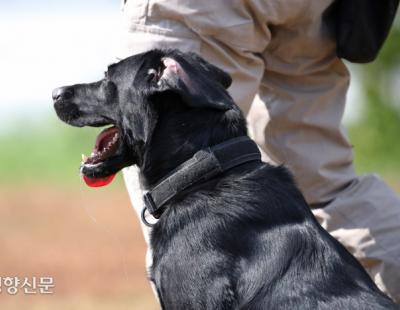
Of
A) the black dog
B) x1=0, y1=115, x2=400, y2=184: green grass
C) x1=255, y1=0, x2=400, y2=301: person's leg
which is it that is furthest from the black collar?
x1=0, y1=115, x2=400, y2=184: green grass

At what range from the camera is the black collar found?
3.28 meters

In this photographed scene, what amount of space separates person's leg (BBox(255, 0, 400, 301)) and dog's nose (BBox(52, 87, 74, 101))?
2.89ft

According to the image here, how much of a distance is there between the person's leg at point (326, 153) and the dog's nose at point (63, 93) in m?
0.88

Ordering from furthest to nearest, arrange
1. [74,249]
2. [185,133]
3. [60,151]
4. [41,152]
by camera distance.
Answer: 1. [41,152]
2. [60,151]
3. [74,249]
4. [185,133]

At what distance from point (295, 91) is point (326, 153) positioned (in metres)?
0.32

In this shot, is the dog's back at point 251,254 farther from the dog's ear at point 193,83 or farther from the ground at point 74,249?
the ground at point 74,249

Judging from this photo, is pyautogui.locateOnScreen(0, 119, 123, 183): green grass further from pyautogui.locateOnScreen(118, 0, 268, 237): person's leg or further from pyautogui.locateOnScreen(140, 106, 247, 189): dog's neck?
pyautogui.locateOnScreen(140, 106, 247, 189): dog's neck

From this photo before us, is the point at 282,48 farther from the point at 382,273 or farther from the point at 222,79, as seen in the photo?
the point at 382,273

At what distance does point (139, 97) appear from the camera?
Answer: 341 cm

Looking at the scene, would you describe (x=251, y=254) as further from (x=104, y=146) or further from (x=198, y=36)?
(x=198, y=36)

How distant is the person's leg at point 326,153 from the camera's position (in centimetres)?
408

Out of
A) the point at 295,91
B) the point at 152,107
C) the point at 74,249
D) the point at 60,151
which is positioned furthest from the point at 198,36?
the point at 60,151

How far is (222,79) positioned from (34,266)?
369 centimetres

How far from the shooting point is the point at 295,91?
419 cm
